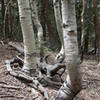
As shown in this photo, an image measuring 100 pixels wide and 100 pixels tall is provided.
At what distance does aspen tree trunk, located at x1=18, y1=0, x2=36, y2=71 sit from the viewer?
5.34 meters

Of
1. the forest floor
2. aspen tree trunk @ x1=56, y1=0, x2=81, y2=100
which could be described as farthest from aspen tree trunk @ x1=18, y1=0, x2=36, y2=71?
aspen tree trunk @ x1=56, y1=0, x2=81, y2=100

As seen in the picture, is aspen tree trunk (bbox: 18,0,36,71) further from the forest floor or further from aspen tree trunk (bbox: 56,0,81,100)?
aspen tree trunk (bbox: 56,0,81,100)

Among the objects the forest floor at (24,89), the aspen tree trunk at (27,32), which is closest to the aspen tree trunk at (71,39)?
the forest floor at (24,89)

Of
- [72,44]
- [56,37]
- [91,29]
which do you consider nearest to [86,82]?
[72,44]

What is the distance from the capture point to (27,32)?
541 centimetres

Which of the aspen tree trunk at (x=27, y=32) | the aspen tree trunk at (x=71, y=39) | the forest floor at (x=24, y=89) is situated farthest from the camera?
the aspen tree trunk at (x=27, y=32)

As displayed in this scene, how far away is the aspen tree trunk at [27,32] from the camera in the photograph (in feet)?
17.5

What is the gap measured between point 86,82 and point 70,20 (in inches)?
145

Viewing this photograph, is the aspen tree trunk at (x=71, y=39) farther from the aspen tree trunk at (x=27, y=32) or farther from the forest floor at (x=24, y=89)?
the aspen tree trunk at (x=27, y=32)

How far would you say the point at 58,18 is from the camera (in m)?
7.77

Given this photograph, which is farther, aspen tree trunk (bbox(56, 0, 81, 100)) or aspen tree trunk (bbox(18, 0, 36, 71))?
aspen tree trunk (bbox(18, 0, 36, 71))

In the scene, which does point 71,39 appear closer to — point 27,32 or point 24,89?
point 24,89

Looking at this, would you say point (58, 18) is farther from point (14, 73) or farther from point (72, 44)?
point (72, 44)

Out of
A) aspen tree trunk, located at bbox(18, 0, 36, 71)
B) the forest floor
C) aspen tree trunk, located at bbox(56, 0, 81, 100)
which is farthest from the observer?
aspen tree trunk, located at bbox(18, 0, 36, 71)
